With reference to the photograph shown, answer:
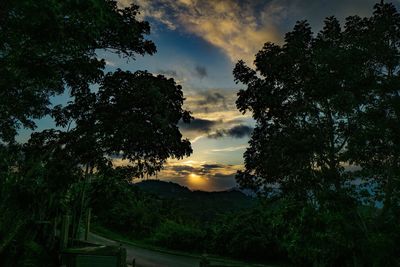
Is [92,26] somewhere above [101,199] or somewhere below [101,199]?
above

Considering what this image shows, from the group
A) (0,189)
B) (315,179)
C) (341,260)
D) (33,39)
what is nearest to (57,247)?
(0,189)

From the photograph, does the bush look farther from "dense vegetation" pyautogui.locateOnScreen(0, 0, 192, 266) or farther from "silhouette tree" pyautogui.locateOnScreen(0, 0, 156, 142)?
"silhouette tree" pyautogui.locateOnScreen(0, 0, 156, 142)

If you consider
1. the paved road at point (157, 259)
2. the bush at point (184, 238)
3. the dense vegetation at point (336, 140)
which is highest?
the dense vegetation at point (336, 140)

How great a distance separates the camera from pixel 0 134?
21.8 meters

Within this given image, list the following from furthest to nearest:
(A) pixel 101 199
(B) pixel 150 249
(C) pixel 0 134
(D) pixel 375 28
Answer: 1. (B) pixel 150 249
2. (A) pixel 101 199
3. (C) pixel 0 134
4. (D) pixel 375 28

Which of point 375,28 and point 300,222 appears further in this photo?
point 375,28

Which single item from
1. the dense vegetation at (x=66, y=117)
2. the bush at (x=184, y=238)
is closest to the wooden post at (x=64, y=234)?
the dense vegetation at (x=66, y=117)

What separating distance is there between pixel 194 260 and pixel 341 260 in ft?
32.0

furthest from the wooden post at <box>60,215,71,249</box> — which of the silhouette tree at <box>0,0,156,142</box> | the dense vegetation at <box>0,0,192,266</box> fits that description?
the silhouette tree at <box>0,0,156,142</box>

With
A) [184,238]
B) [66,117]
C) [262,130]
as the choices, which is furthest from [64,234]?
[184,238]

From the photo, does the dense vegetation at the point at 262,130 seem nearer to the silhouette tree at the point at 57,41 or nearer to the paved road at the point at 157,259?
the silhouette tree at the point at 57,41

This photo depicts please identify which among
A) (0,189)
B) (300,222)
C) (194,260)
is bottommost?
(194,260)

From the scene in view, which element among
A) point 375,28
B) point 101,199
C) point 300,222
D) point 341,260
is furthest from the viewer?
point 101,199

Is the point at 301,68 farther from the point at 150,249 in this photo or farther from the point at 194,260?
the point at 150,249
